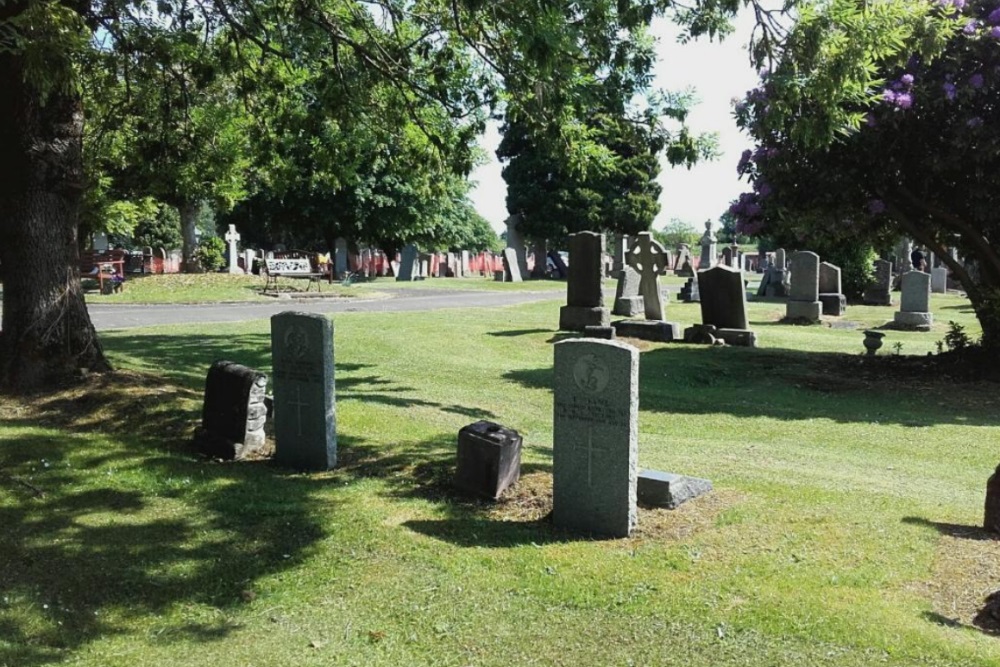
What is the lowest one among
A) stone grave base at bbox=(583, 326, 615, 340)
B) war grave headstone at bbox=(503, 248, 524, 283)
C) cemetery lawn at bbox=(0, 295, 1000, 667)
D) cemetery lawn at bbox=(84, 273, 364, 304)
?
cemetery lawn at bbox=(0, 295, 1000, 667)

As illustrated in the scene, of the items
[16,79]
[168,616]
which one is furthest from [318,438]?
[16,79]

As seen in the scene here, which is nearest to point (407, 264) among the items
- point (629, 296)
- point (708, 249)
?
point (708, 249)

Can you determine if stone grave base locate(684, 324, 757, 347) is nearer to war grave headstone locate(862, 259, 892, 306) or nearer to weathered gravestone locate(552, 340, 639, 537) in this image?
weathered gravestone locate(552, 340, 639, 537)

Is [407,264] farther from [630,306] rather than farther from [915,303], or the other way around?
[915,303]

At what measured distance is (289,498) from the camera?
6.88m

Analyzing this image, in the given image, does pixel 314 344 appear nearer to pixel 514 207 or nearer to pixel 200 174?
pixel 200 174

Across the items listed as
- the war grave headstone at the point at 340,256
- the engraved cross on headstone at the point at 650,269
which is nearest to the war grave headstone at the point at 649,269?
the engraved cross on headstone at the point at 650,269

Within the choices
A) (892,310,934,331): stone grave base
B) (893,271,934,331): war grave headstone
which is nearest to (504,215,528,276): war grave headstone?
(893,271,934,331): war grave headstone

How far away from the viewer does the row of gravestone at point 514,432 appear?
6.02m

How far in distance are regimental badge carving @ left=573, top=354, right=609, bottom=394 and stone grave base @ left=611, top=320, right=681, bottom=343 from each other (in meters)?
12.7

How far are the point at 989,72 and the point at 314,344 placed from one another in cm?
1125

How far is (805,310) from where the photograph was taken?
2502 centimetres

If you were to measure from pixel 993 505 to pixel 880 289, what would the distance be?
93.9ft

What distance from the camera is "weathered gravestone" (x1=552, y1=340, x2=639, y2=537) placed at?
5957 mm
